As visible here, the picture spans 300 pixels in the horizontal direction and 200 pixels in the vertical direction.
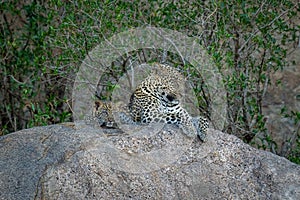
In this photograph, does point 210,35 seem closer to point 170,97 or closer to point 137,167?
point 170,97

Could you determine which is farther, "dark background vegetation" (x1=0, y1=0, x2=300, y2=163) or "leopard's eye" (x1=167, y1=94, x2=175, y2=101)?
"dark background vegetation" (x1=0, y1=0, x2=300, y2=163)

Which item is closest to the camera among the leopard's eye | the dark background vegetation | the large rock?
the large rock

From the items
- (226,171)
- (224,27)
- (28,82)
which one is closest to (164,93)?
(226,171)

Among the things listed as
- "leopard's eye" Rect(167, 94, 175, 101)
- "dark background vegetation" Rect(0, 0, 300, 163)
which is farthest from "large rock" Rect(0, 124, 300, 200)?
"dark background vegetation" Rect(0, 0, 300, 163)

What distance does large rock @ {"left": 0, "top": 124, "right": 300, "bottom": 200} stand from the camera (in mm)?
6090

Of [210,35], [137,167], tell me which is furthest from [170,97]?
[210,35]

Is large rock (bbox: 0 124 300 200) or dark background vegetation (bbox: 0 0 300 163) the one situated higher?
dark background vegetation (bbox: 0 0 300 163)

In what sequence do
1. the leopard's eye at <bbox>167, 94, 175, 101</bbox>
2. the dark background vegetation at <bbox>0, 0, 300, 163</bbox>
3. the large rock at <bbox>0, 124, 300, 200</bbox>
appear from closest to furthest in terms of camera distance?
the large rock at <bbox>0, 124, 300, 200</bbox> < the leopard's eye at <bbox>167, 94, 175, 101</bbox> < the dark background vegetation at <bbox>0, 0, 300, 163</bbox>

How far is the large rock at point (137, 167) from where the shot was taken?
20.0ft

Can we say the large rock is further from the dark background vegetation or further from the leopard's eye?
the dark background vegetation

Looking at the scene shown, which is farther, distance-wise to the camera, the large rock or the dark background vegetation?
the dark background vegetation

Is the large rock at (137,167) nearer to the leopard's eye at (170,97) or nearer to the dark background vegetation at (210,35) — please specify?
the leopard's eye at (170,97)

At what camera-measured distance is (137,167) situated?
629 centimetres

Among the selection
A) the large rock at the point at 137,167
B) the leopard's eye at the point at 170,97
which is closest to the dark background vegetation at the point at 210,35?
the leopard's eye at the point at 170,97
